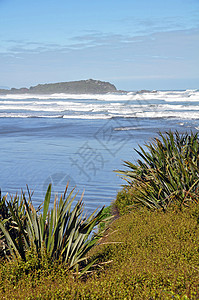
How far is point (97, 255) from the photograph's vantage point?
5387mm

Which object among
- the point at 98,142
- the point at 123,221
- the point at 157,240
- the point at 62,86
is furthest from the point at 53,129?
the point at 62,86

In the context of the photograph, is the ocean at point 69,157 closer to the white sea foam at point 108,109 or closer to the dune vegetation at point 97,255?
the dune vegetation at point 97,255

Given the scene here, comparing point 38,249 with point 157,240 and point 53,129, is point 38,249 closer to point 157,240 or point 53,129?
point 157,240

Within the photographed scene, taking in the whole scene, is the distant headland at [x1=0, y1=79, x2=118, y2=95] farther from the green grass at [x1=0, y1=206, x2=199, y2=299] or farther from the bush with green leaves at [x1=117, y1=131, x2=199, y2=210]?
the green grass at [x1=0, y1=206, x2=199, y2=299]

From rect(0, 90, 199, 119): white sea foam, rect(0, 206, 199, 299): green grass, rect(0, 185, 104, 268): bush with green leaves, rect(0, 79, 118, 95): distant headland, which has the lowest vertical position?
rect(0, 206, 199, 299): green grass

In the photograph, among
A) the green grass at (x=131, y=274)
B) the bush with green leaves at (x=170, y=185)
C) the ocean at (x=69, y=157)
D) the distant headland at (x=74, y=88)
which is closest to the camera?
the green grass at (x=131, y=274)

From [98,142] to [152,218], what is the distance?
15.0 metres

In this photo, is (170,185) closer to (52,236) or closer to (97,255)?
(97,255)

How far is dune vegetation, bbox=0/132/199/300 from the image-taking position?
376 cm

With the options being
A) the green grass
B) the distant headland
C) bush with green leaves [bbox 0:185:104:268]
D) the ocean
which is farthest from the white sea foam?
the distant headland

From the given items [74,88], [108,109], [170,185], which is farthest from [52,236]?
[74,88]

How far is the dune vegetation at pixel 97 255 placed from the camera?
12.3 feet

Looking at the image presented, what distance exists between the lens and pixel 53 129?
28.2 metres

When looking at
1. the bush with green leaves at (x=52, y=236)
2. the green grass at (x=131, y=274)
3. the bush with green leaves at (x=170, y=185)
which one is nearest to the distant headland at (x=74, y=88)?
the bush with green leaves at (x=170, y=185)
